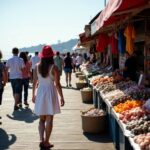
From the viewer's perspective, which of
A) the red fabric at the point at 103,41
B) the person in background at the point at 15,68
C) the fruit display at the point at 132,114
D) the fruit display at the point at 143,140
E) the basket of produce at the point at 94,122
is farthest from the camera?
the red fabric at the point at 103,41

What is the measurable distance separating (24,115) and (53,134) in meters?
2.99

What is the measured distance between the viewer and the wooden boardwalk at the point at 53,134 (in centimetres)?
825

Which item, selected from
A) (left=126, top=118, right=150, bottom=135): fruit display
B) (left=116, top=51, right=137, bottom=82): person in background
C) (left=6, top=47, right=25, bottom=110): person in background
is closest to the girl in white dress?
(left=126, top=118, right=150, bottom=135): fruit display

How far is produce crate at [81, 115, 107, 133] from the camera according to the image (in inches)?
361

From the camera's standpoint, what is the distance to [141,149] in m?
4.99

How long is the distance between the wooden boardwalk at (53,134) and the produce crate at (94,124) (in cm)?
20

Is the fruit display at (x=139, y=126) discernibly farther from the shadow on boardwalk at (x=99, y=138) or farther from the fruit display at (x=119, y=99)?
the shadow on boardwalk at (x=99, y=138)

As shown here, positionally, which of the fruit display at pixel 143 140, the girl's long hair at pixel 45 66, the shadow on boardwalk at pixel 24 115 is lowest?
the shadow on boardwalk at pixel 24 115

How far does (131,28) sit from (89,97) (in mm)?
4976

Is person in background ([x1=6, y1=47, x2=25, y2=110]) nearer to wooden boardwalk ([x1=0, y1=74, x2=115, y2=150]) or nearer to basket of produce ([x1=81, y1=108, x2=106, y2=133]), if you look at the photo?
wooden boardwalk ([x1=0, y1=74, x2=115, y2=150])

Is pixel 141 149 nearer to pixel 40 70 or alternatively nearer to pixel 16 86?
pixel 40 70

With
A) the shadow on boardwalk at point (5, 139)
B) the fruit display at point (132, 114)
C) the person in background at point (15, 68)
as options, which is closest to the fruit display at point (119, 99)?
the fruit display at point (132, 114)

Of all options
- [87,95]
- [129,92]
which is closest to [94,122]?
[129,92]

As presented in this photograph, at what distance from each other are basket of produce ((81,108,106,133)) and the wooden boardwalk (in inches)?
8.1
